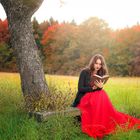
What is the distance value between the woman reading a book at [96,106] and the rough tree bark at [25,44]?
0.85 meters

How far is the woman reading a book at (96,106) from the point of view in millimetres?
7277

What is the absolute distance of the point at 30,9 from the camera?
7898 millimetres

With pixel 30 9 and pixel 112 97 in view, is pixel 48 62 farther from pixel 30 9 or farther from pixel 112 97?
pixel 30 9

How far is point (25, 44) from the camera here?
308 inches

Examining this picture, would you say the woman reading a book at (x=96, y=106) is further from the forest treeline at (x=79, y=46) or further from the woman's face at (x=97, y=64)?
the forest treeline at (x=79, y=46)

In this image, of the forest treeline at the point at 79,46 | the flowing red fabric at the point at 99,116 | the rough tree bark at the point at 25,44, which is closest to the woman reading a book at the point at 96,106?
the flowing red fabric at the point at 99,116

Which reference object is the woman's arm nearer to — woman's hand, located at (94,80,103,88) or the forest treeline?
woman's hand, located at (94,80,103,88)

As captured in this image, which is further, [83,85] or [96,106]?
[83,85]

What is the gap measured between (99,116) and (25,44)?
222 centimetres

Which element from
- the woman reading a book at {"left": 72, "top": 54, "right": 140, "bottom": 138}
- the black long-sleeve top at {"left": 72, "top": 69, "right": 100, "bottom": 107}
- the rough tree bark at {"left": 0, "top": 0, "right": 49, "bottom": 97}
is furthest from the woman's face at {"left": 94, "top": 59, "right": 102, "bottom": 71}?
the rough tree bark at {"left": 0, "top": 0, "right": 49, "bottom": 97}

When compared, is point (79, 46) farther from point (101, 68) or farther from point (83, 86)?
point (83, 86)

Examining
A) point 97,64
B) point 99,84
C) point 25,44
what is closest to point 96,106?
point 99,84

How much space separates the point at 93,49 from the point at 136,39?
5243 mm

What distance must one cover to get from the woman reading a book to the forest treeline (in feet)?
71.0
